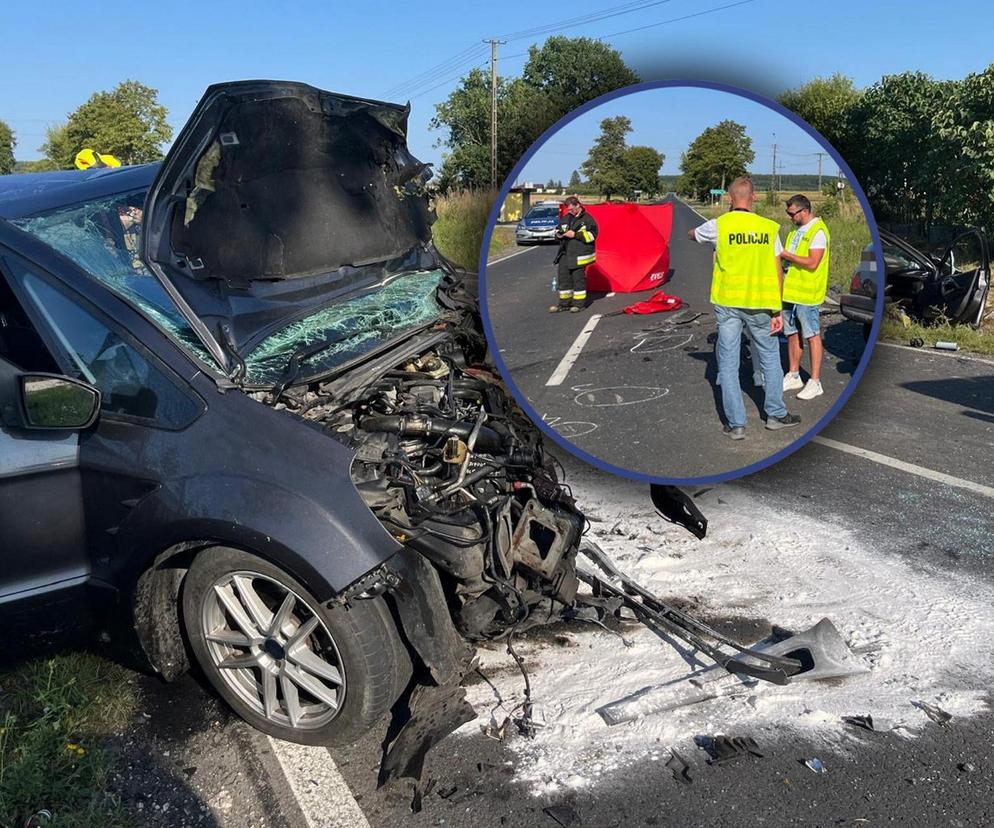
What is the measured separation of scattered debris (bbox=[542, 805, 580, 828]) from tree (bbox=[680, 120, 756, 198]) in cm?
188

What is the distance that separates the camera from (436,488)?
10.8ft

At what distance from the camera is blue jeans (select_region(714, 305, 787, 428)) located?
95.2 inches

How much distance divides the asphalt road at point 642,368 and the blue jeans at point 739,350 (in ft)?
0.08

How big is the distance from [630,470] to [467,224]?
3.12 feet

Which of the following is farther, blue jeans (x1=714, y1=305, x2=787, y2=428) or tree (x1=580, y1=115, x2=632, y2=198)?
blue jeans (x1=714, y1=305, x2=787, y2=428)

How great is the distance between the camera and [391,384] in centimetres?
374

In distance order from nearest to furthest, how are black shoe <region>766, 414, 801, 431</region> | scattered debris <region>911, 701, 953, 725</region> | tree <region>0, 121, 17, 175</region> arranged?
black shoe <region>766, 414, 801, 431</region>, scattered debris <region>911, 701, 953, 725</region>, tree <region>0, 121, 17, 175</region>

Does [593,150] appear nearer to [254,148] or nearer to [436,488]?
[436,488]

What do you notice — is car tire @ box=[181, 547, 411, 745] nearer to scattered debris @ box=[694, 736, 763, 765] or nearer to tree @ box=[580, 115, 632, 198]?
scattered debris @ box=[694, 736, 763, 765]

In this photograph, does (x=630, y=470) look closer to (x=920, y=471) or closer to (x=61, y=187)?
(x=61, y=187)

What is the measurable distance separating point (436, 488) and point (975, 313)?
869 centimetres

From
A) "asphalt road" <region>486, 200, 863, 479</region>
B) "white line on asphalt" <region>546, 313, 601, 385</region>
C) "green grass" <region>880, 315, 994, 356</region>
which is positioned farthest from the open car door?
"white line on asphalt" <region>546, 313, 601, 385</region>

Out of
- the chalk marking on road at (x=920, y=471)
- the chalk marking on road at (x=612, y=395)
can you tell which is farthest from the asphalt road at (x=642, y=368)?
the chalk marking on road at (x=920, y=471)

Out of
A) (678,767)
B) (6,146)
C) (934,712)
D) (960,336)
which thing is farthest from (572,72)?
(6,146)
